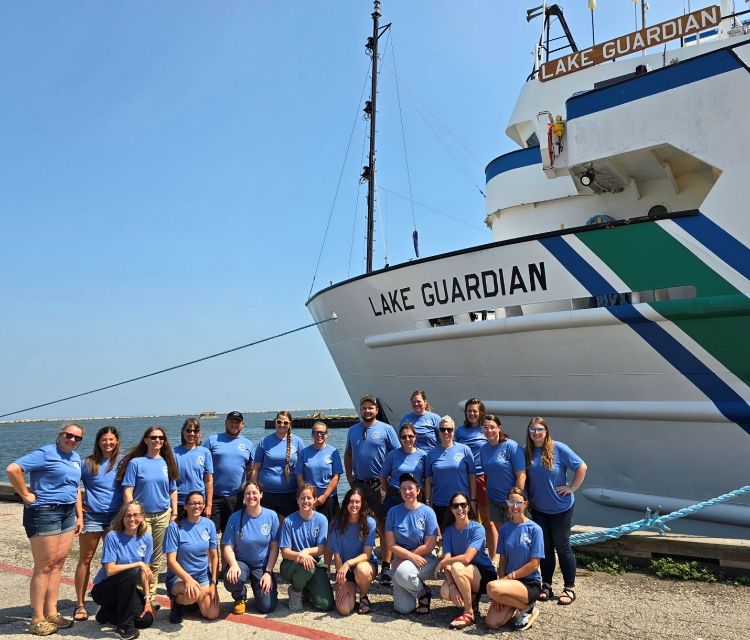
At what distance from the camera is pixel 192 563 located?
415 cm

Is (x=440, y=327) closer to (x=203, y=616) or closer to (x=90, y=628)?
(x=203, y=616)

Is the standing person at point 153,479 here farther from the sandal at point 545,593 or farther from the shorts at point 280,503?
the sandal at point 545,593

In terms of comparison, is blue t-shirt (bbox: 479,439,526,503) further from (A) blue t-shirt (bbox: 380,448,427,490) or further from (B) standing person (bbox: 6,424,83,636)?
(B) standing person (bbox: 6,424,83,636)

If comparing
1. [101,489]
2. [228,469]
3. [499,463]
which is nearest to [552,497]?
[499,463]

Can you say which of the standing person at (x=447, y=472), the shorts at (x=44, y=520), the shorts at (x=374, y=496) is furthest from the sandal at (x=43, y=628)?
the standing person at (x=447, y=472)

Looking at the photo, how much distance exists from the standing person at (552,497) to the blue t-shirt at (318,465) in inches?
58.0

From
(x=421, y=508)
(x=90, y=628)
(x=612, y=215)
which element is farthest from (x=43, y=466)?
(x=612, y=215)

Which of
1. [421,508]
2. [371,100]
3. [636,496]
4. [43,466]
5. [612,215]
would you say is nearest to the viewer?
[43,466]

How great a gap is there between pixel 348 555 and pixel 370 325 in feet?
13.3

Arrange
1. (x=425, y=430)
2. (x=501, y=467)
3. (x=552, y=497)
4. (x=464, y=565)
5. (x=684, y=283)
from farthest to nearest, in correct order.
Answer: (x=684, y=283) < (x=425, y=430) < (x=501, y=467) < (x=552, y=497) < (x=464, y=565)

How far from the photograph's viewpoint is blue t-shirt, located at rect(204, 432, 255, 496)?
516 cm

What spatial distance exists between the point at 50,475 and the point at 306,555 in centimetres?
163

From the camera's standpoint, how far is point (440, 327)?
723 centimetres

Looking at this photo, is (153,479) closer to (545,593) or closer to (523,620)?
→ (523,620)
